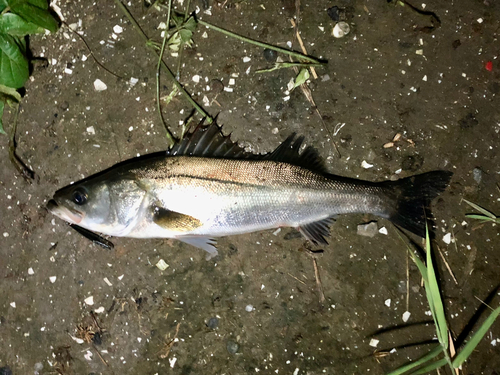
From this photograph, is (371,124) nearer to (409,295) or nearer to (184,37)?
(409,295)

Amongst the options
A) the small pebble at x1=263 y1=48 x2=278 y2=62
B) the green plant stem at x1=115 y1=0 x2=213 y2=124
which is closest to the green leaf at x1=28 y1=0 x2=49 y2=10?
the green plant stem at x1=115 y1=0 x2=213 y2=124

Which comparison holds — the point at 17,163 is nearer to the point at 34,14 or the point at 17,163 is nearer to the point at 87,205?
the point at 87,205

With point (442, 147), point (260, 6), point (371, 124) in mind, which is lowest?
point (442, 147)

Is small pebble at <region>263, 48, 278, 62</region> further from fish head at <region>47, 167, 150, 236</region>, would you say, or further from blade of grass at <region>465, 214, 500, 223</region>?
blade of grass at <region>465, 214, 500, 223</region>

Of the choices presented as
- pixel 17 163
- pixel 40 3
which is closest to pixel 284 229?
pixel 17 163

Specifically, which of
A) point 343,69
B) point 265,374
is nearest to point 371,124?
point 343,69

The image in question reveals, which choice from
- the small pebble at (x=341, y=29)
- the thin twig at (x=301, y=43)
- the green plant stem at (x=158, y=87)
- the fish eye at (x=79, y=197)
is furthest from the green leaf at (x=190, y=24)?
the fish eye at (x=79, y=197)
